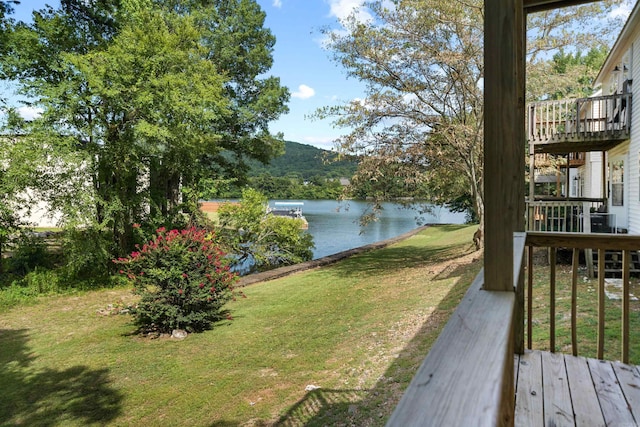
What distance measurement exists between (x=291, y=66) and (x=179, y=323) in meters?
19.2

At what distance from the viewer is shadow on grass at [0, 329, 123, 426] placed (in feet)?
13.5

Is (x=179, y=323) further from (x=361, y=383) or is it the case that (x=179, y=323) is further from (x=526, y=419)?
(x=526, y=419)

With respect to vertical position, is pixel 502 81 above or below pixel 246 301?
above

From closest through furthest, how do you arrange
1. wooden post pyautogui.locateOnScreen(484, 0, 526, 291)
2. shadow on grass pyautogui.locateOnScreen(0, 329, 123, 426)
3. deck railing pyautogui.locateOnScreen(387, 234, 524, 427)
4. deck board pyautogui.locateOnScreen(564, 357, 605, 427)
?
deck railing pyautogui.locateOnScreen(387, 234, 524, 427) → wooden post pyautogui.locateOnScreen(484, 0, 526, 291) → deck board pyautogui.locateOnScreen(564, 357, 605, 427) → shadow on grass pyautogui.locateOnScreen(0, 329, 123, 426)

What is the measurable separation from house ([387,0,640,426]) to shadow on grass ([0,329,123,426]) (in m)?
3.98

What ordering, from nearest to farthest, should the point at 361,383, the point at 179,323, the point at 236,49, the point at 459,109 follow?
the point at 361,383, the point at 179,323, the point at 459,109, the point at 236,49

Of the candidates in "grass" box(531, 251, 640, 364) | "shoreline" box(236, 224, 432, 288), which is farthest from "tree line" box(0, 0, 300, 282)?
"grass" box(531, 251, 640, 364)

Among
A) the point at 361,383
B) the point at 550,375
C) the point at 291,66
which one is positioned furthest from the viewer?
the point at 291,66

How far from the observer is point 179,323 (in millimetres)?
6723

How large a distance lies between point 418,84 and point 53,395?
32.7ft

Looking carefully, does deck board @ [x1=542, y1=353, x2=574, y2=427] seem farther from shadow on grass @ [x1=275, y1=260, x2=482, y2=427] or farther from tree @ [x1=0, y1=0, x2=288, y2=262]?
tree @ [x1=0, y1=0, x2=288, y2=262]

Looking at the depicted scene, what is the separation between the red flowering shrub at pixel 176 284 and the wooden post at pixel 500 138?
600 cm

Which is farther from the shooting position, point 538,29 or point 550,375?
point 538,29

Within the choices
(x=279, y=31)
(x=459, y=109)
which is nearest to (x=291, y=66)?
(x=279, y=31)
